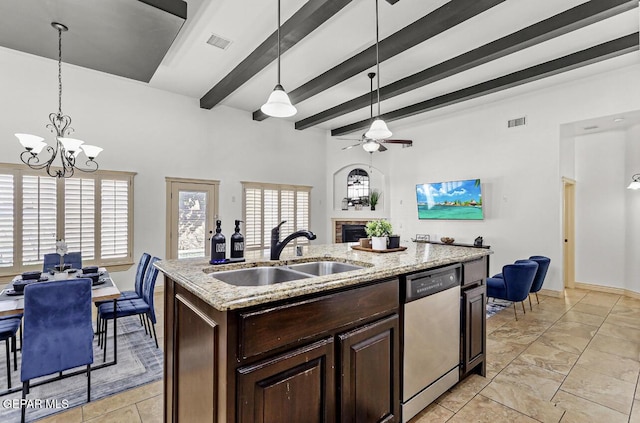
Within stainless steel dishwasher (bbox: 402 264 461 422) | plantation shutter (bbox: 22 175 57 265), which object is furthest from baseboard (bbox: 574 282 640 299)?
plantation shutter (bbox: 22 175 57 265)

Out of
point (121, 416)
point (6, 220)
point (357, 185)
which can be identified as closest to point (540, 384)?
point (121, 416)

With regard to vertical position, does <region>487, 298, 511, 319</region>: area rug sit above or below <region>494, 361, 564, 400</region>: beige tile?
below

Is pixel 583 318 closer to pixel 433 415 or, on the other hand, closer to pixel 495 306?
pixel 495 306

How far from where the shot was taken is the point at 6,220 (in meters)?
4.43

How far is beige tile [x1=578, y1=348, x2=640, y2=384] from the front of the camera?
9.18 feet

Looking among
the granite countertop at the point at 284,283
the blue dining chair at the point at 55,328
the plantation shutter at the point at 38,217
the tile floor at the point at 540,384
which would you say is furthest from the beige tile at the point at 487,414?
the plantation shutter at the point at 38,217

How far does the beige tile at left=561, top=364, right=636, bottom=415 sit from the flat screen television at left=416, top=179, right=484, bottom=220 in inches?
149

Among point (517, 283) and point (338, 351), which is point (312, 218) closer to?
point (517, 283)

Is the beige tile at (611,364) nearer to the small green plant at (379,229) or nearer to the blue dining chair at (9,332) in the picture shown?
the small green plant at (379,229)

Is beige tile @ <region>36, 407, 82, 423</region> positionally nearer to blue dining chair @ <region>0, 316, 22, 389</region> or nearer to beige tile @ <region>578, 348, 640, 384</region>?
blue dining chair @ <region>0, 316, 22, 389</region>

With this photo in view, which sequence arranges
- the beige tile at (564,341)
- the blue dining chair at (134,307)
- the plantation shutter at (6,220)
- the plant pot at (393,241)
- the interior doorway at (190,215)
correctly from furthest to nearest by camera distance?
the interior doorway at (190,215) < the plantation shutter at (6,220) < the beige tile at (564,341) < the blue dining chair at (134,307) < the plant pot at (393,241)

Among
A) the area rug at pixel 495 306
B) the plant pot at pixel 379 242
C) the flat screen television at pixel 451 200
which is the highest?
the flat screen television at pixel 451 200

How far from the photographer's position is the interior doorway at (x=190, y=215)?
5828 millimetres

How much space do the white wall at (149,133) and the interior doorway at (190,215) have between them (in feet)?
0.44
